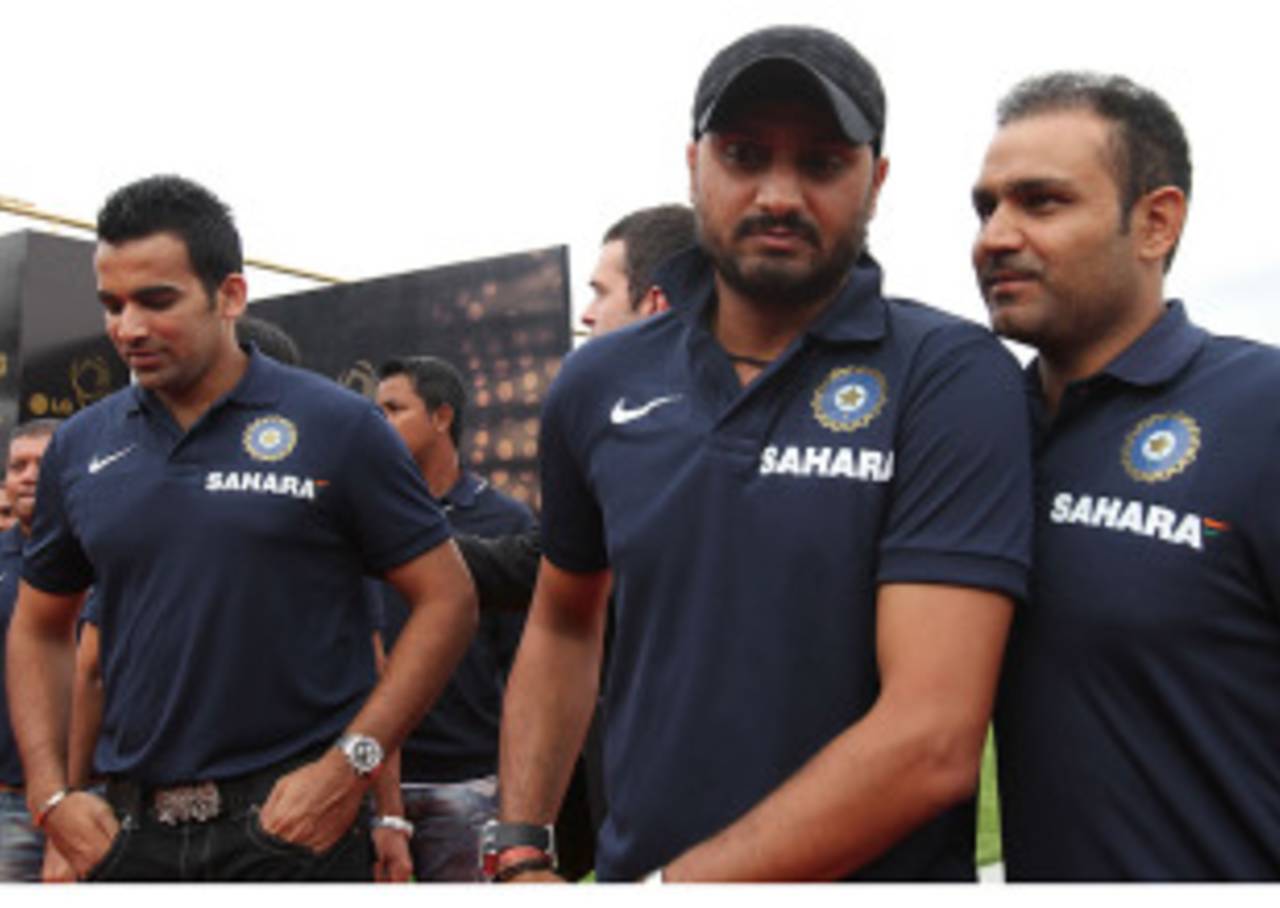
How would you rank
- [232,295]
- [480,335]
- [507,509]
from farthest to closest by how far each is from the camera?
1. [480,335]
2. [507,509]
3. [232,295]

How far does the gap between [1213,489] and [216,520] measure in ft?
5.97

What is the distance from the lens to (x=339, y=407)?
9.11 ft

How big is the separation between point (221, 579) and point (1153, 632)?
5.70ft

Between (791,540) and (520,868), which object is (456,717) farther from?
(791,540)

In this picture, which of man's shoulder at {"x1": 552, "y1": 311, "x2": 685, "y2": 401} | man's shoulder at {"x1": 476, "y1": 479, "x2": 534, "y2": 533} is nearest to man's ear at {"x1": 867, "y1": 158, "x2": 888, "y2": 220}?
man's shoulder at {"x1": 552, "y1": 311, "x2": 685, "y2": 401}

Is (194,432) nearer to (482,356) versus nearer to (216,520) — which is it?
(216,520)

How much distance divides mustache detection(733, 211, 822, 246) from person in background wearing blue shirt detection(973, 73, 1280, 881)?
0.42m

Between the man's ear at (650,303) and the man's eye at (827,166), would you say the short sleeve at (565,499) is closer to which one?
the man's eye at (827,166)

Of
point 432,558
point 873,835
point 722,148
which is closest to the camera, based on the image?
point 873,835

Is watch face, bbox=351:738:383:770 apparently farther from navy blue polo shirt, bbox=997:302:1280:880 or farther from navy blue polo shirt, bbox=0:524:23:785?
navy blue polo shirt, bbox=0:524:23:785

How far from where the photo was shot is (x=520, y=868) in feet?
6.37

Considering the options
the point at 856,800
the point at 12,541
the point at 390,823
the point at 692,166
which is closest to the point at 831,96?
the point at 692,166

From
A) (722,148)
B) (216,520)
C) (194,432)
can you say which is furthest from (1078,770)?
(194,432)

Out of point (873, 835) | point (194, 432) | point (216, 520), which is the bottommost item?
point (873, 835)
